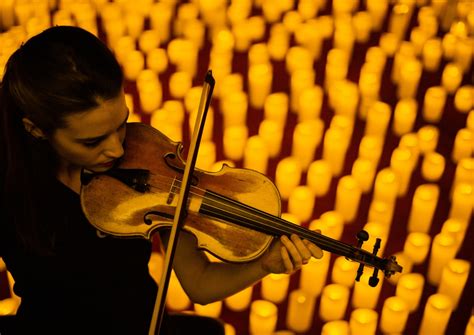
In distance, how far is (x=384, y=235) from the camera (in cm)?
129

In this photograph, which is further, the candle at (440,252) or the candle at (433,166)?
the candle at (433,166)

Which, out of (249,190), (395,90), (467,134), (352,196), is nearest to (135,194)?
(249,190)

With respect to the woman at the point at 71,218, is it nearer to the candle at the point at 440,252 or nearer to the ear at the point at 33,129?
the ear at the point at 33,129

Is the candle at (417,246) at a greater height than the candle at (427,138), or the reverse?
the candle at (427,138)

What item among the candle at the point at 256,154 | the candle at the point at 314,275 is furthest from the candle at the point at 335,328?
the candle at the point at 256,154

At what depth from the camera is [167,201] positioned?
2.84 feet

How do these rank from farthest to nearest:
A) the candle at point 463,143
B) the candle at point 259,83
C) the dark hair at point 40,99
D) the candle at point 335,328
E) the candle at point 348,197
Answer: the candle at point 259,83
the candle at point 463,143
the candle at point 348,197
the candle at point 335,328
the dark hair at point 40,99

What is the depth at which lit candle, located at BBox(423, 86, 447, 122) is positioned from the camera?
1.54 meters

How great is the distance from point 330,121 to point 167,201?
83 cm

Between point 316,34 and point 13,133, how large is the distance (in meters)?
1.11

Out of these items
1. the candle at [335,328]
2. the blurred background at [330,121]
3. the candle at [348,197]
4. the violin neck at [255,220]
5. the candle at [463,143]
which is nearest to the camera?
the violin neck at [255,220]

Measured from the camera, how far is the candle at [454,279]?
119 cm

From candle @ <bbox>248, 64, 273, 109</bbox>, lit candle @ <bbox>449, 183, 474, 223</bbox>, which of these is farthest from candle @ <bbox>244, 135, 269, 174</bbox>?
lit candle @ <bbox>449, 183, 474, 223</bbox>

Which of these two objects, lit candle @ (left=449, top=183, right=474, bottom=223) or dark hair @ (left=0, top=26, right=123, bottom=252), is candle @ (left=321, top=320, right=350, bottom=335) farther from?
dark hair @ (left=0, top=26, right=123, bottom=252)
